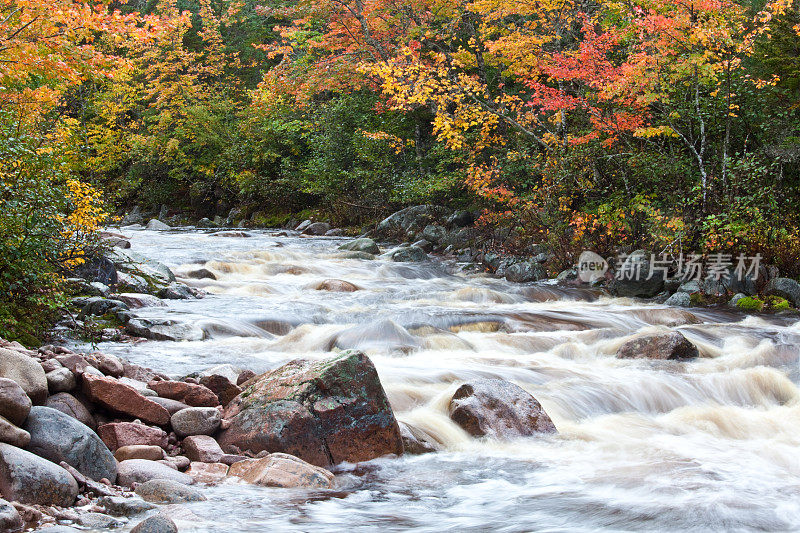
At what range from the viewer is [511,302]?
11.1 m

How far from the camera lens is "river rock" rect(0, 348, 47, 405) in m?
3.90

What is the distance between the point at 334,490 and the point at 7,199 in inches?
169

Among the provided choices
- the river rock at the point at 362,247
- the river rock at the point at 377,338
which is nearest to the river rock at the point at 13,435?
the river rock at the point at 377,338

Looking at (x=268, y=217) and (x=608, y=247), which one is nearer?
(x=608, y=247)

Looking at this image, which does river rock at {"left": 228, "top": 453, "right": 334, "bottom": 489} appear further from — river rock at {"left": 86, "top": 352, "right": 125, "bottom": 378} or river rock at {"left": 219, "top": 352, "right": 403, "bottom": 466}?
river rock at {"left": 86, "top": 352, "right": 125, "bottom": 378}

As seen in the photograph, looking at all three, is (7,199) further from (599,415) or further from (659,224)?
(659,224)

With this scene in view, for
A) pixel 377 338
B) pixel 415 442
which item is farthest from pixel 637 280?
pixel 415 442

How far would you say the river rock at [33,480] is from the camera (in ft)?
9.89

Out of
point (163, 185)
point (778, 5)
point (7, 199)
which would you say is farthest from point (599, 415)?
point (163, 185)

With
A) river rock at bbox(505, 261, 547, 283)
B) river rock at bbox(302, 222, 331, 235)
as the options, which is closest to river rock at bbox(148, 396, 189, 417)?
river rock at bbox(505, 261, 547, 283)

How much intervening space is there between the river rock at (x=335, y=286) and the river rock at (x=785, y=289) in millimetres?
7011

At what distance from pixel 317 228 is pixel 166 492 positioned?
16.6 meters

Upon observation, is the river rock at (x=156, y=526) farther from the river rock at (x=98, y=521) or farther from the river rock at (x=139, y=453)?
the river rock at (x=139, y=453)

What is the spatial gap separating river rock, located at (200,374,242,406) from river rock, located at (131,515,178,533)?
2403mm
